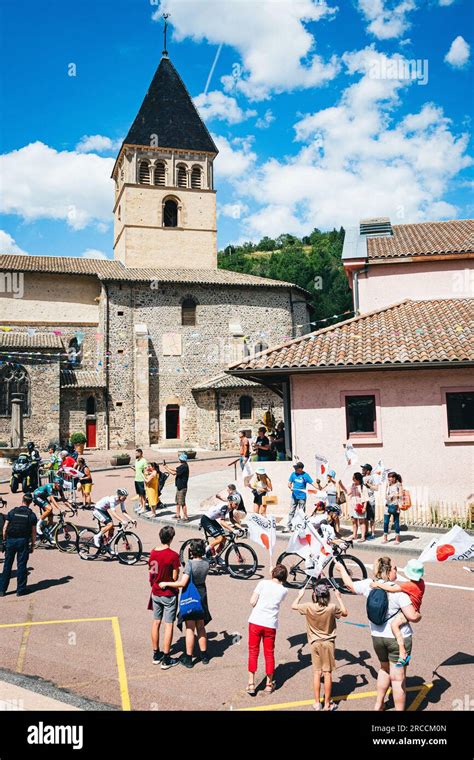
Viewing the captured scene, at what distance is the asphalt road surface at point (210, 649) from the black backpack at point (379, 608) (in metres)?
1.01

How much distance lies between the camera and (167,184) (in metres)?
41.2

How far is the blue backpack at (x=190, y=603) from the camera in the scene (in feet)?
20.8

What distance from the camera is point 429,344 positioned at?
606 inches

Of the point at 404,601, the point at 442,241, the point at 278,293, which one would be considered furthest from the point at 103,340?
the point at 404,601

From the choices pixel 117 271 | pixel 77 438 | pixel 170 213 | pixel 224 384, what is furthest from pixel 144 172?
pixel 77 438

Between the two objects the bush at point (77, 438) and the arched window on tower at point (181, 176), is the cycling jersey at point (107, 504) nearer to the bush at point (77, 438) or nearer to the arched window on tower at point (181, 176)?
the bush at point (77, 438)

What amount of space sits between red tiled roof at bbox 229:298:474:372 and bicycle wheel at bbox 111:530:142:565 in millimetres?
5666

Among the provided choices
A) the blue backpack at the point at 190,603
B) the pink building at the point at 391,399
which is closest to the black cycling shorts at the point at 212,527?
the blue backpack at the point at 190,603

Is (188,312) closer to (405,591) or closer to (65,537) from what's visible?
(65,537)

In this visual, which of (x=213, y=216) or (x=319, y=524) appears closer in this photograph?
(x=319, y=524)

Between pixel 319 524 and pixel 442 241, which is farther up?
pixel 442 241
